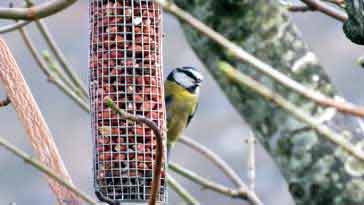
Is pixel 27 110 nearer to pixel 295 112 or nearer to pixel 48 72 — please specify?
pixel 48 72

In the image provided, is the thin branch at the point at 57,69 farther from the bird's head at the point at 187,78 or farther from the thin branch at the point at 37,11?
the bird's head at the point at 187,78

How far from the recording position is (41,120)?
389 centimetres

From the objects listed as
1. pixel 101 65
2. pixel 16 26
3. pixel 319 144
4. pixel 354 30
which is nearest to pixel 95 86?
pixel 101 65

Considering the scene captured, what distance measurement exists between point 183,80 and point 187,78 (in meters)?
0.05

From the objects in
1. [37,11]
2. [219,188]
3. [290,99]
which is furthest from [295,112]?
[219,188]

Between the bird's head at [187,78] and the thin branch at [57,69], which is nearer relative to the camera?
the thin branch at [57,69]

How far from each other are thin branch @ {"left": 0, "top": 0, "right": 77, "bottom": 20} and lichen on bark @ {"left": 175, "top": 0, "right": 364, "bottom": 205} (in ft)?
2.44

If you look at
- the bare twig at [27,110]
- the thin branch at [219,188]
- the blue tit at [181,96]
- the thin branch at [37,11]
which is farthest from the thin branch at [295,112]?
the blue tit at [181,96]

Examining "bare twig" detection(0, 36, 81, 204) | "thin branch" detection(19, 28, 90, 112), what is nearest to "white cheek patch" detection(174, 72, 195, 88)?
"bare twig" detection(0, 36, 81, 204)

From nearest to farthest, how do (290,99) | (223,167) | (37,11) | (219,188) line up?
(290,99) → (37,11) → (219,188) → (223,167)

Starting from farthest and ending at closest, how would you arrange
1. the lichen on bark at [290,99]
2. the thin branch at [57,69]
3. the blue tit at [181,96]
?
the blue tit at [181,96], the thin branch at [57,69], the lichen on bark at [290,99]

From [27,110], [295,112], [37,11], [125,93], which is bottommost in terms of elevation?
[125,93]

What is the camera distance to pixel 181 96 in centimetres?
575

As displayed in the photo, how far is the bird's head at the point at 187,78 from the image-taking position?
5801 mm
